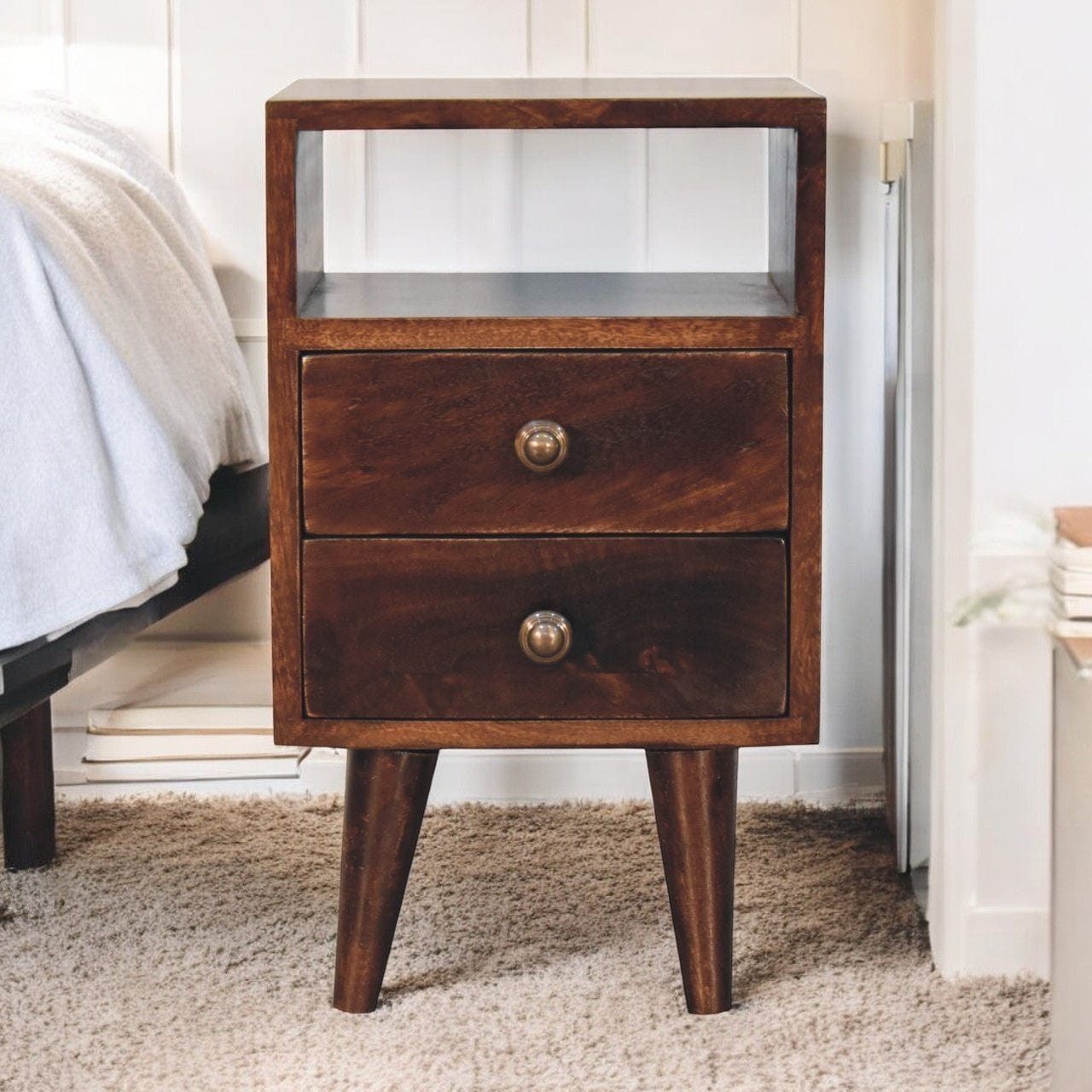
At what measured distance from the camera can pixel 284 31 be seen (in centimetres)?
143

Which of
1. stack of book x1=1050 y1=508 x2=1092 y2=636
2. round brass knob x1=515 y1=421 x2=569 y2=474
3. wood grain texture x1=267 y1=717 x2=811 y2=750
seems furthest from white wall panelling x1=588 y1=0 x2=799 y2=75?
stack of book x1=1050 y1=508 x2=1092 y2=636

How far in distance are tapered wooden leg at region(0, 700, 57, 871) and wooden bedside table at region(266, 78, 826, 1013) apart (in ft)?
1.32

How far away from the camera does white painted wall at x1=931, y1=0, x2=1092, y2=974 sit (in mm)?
1008

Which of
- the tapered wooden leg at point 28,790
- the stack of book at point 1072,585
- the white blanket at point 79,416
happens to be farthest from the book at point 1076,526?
the tapered wooden leg at point 28,790

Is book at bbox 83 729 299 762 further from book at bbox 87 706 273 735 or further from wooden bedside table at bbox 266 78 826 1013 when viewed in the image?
wooden bedside table at bbox 266 78 826 1013

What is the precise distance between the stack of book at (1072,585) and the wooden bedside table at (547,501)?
26cm

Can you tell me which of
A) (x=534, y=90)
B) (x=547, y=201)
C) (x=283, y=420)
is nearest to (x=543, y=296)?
(x=534, y=90)

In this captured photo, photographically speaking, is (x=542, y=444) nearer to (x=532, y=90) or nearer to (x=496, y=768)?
(x=532, y=90)

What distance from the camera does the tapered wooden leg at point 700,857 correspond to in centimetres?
101

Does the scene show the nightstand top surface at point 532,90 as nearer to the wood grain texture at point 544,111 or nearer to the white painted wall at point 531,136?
the wood grain texture at point 544,111

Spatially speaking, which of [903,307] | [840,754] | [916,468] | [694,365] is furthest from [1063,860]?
[840,754]

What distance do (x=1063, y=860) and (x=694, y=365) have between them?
1.21ft

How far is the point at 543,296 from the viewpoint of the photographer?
3.66 ft

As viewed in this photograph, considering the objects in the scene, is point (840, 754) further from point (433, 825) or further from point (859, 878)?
point (433, 825)
